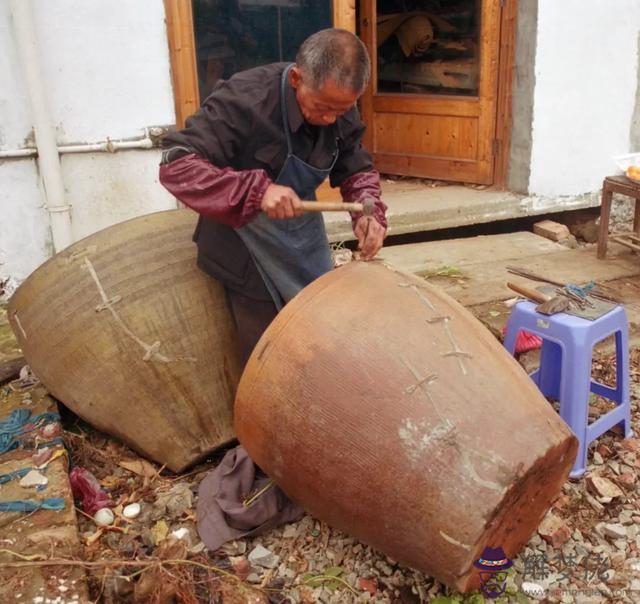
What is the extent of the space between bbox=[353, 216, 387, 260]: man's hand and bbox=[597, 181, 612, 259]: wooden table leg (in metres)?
3.09

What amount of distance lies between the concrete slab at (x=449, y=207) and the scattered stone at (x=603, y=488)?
275cm

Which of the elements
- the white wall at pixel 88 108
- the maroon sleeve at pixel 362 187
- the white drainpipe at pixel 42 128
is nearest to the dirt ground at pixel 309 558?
the maroon sleeve at pixel 362 187

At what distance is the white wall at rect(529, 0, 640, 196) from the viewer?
5.37m

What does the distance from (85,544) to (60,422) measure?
772 millimetres

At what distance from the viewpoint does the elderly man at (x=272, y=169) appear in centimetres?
228

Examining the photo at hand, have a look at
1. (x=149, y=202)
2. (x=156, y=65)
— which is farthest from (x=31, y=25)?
(x=149, y=202)

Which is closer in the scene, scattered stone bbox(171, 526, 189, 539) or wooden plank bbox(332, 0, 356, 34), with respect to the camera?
scattered stone bbox(171, 526, 189, 539)

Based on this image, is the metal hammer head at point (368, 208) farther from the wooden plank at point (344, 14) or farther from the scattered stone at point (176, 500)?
the wooden plank at point (344, 14)

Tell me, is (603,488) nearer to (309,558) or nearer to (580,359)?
Result: (580,359)

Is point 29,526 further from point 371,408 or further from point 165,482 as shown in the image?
point 371,408

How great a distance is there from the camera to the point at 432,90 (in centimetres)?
632

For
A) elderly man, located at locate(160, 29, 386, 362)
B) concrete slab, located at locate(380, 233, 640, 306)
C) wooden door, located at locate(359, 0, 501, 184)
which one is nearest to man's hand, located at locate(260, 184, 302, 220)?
elderly man, located at locate(160, 29, 386, 362)

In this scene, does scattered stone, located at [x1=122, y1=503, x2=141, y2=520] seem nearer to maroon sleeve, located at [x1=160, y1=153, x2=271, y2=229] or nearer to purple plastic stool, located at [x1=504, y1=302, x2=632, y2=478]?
maroon sleeve, located at [x1=160, y1=153, x2=271, y2=229]

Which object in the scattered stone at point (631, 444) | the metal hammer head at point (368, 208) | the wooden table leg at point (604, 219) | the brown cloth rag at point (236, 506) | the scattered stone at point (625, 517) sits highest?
the metal hammer head at point (368, 208)
